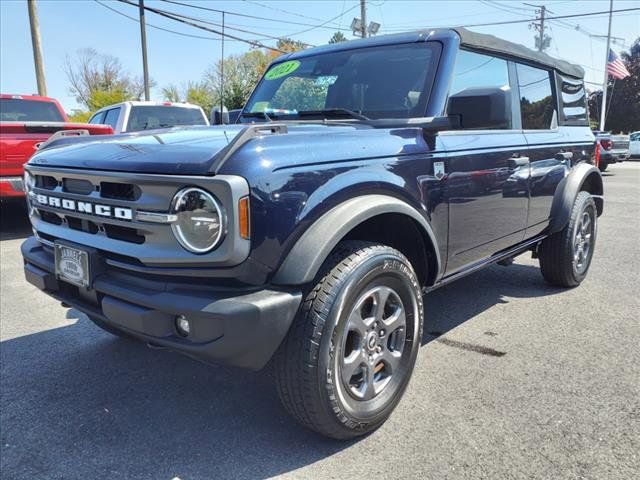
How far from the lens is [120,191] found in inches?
87.8

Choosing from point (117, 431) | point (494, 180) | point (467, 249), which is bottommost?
point (117, 431)

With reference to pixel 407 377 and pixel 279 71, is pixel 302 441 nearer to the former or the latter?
pixel 407 377

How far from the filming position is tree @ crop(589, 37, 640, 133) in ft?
147

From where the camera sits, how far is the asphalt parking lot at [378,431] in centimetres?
228

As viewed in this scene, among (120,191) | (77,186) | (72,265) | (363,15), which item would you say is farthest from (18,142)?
(363,15)

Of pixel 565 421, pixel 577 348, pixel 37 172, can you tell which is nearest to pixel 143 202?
pixel 37 172

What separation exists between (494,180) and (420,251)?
805mm

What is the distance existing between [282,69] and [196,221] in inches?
91.1

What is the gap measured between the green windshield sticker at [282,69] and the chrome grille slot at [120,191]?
6.48 ft

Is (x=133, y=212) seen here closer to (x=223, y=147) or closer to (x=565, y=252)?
(x=223, y=147)

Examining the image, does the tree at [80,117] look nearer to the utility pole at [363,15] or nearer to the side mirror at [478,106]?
the utility pole at [363,15]

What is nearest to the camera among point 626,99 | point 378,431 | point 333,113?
point 378,431

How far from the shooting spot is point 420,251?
114 inches

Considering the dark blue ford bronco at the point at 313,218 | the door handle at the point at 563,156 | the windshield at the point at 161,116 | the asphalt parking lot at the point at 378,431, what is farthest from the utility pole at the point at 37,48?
the door handle at the point at 563,156
